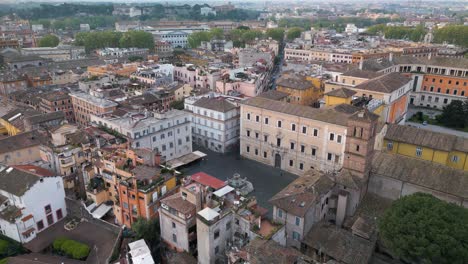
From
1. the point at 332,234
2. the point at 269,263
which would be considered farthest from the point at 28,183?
the point at 332,234

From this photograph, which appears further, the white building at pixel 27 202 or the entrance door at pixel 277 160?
the entrance door at pixel 277 160

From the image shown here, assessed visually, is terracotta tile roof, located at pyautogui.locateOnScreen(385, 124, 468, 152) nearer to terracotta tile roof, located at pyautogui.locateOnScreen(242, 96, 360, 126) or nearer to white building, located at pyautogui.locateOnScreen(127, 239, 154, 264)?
terracotta tile roof, located at pyautogui.locateOnScreen(242, 96, 360, 126)

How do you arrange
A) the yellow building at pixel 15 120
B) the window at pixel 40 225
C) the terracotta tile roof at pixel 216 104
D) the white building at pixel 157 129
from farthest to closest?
the terracotta tile roof at pixel 216 104 → the yellow building at pixel 15 120 → the white building at pixel 157 129 → the window at pixel 40 225

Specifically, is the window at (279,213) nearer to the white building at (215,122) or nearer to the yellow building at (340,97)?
the white building at (215,122)

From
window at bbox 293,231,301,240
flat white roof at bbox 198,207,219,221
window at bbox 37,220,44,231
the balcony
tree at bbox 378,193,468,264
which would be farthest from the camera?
the balcony

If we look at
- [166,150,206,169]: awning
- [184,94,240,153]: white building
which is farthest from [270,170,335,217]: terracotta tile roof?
[184,94,240,153]: white building

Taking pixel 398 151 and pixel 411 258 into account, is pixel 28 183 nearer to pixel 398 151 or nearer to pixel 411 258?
pixel 411 258

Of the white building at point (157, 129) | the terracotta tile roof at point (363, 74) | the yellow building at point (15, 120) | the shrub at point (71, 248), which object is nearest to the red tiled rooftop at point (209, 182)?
the white building at point (157, 129)
